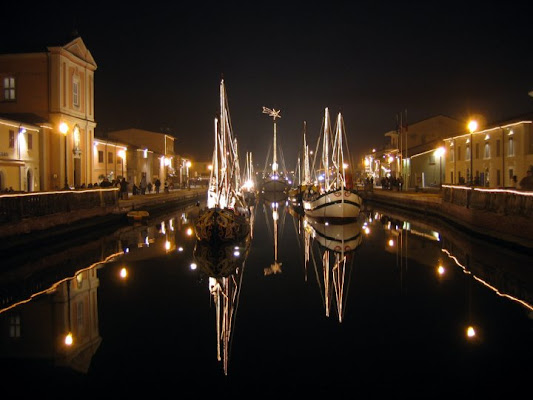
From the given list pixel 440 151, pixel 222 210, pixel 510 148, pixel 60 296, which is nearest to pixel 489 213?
pixel 222 210

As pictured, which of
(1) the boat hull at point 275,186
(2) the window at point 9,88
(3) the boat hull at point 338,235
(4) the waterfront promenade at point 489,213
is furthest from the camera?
(1) the boat hull at point 275,186

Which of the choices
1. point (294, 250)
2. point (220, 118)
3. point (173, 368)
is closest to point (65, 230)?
point (220, 118)

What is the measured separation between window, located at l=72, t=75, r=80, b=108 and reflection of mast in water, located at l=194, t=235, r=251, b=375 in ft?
78.1

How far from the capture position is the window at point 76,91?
150 ft

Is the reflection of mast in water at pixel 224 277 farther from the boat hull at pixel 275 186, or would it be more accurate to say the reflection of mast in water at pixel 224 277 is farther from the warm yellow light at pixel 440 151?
the boat hull at pixel 275 186

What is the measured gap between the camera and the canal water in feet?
27.6

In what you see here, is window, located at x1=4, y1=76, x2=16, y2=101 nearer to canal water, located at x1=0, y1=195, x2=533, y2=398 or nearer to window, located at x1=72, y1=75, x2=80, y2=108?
window, located at x1=72, y1=75, x2=80, y2=108

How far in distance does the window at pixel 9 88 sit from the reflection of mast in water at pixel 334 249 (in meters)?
23.6

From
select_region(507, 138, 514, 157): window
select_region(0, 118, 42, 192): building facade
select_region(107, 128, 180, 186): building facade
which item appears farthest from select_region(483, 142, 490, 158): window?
select_region(107, 128, 180, 186): building facade

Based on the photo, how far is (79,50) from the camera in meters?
46.5

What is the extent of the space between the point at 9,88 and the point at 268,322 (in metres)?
39.0

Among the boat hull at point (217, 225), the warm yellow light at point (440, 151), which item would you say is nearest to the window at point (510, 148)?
the warm yellow light at point (440, 151)

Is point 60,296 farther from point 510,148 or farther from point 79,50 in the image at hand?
point 510,148

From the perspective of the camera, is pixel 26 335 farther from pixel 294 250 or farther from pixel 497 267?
pixel 294 250
